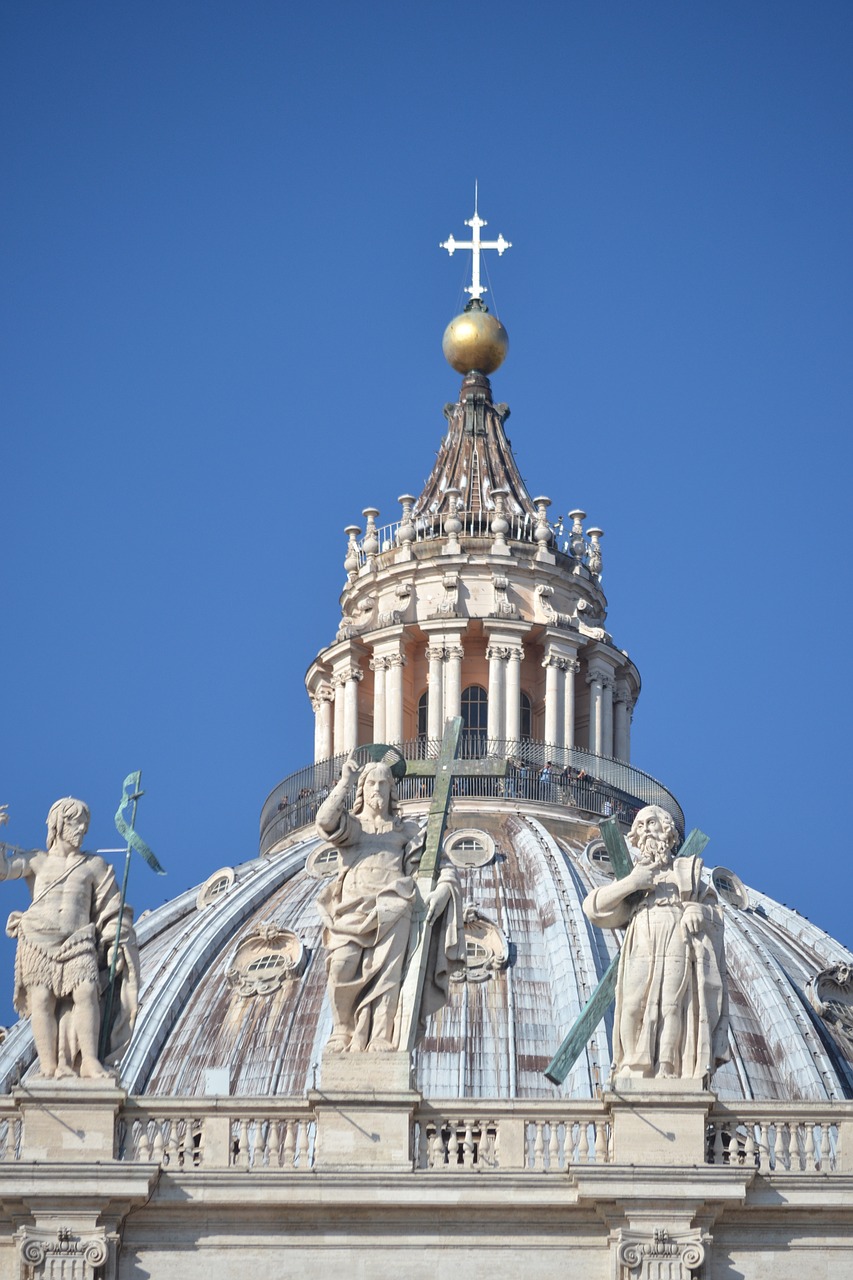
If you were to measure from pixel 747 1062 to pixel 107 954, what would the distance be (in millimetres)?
42270

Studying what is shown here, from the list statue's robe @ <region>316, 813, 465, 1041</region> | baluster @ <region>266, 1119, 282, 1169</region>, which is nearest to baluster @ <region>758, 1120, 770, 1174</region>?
statue's robe @ <region>316, 813, 465, 1041</region>

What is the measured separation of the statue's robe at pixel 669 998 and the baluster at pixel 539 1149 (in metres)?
1.22

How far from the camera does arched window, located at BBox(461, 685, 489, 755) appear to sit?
107m

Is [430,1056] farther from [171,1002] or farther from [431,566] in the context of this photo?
[431,566]

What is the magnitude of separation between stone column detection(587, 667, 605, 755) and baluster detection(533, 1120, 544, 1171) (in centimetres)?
5793

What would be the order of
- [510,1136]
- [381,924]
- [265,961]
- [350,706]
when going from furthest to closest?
[350,706]
[265,961]
[381,924]
[510,1136]

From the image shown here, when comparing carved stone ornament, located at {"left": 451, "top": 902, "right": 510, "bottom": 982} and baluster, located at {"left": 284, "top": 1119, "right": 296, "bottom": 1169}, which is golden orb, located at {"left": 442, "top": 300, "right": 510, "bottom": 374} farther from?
baluster, located at {"left": 284, "top": 1119, "right": 296, "bottom": 1169}

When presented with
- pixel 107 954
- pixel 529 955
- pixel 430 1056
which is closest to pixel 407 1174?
pixel 107 954

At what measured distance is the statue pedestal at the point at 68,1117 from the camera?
49.8m

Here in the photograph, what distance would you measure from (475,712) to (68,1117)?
58.8 meters

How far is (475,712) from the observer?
4267 inches

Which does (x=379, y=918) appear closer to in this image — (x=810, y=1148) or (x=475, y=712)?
(x=810, y=1148)

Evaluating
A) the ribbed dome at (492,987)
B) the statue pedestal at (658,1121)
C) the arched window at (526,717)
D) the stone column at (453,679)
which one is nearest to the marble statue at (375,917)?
the statue pedestal at (658,1121)

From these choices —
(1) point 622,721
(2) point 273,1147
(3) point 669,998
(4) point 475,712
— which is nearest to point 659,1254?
(3) point 669,998
